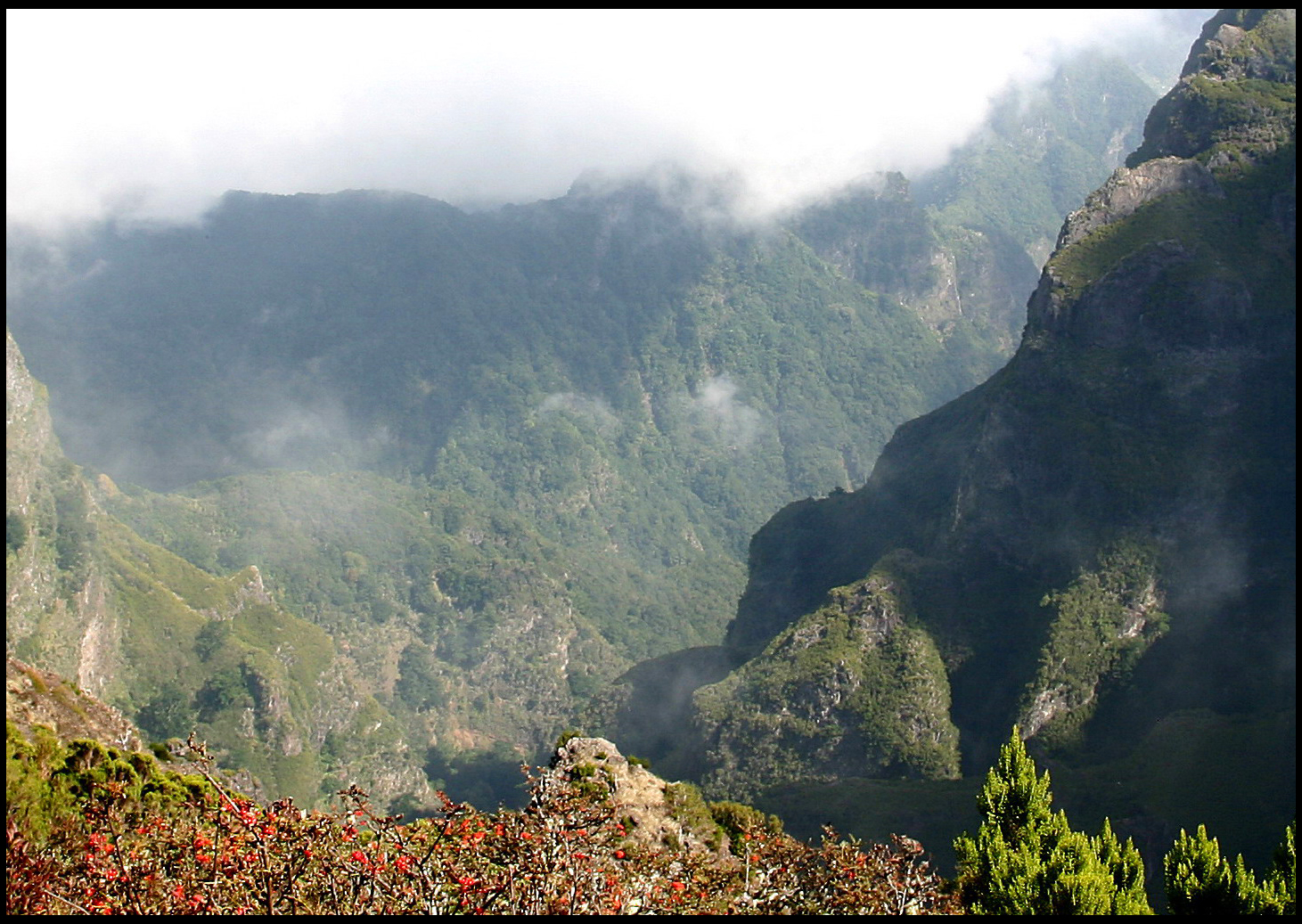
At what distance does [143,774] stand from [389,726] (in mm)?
143868

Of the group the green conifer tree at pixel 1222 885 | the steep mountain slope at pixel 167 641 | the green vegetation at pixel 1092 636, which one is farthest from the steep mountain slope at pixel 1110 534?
the steep mountain slope at pixel 167 641

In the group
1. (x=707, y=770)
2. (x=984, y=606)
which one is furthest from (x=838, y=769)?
(x=984, y=606)

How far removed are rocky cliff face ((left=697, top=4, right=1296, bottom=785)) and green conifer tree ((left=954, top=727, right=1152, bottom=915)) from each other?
201ft

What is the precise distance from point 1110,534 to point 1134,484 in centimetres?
542

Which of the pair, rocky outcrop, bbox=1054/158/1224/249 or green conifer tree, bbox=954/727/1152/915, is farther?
rocky outcrop, bbox=1054/158/1224/249

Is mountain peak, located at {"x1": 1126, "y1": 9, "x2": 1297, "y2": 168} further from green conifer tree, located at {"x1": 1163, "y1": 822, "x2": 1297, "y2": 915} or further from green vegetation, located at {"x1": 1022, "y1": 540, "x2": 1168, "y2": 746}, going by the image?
green conifer tree, located at {"x1": 1163, "y1": 822, "x2": 1297, "y2": 915}

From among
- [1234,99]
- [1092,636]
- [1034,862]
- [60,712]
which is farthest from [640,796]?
[1234,99]

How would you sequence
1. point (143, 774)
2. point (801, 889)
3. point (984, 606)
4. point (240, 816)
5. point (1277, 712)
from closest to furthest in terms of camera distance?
point (240, 816), point (801, 889), point (143, 774), point (1277, 712), point (984, 606)

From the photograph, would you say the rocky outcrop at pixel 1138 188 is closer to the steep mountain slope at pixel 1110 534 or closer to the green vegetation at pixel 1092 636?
the steep mountain slope at pixel 1110 534

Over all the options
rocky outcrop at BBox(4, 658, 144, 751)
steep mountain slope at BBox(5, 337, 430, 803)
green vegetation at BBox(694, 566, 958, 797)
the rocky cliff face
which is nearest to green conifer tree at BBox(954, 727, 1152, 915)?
rocky outcrop at BBox(4, 658, 144, 751)

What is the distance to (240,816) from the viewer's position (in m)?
19.9

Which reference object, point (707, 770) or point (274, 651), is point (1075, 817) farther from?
point (274, 651)

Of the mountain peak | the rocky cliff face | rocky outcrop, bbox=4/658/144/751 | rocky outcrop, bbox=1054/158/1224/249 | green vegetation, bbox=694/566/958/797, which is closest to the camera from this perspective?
rocky outcrop, bbox=4/658/144/751

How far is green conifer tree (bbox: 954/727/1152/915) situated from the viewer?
3319 centimetres
